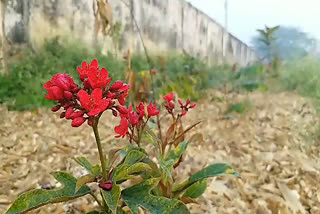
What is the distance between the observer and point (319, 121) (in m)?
2.01

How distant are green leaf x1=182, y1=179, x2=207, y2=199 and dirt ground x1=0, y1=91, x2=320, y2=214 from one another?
158 millimetres

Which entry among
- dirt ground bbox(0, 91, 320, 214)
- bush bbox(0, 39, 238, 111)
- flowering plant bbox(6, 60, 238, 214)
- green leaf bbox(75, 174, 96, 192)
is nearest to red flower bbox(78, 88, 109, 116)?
flowering plant bbox(6, 60, 238, 214)

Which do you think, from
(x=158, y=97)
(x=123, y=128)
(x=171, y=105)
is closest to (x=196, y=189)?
(x=171, y=105)

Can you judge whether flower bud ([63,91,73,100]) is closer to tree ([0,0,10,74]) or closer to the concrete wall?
the concrete wall

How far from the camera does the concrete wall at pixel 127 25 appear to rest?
2795 millimetres

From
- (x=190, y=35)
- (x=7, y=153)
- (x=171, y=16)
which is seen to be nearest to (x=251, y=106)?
(x=7, y=153)

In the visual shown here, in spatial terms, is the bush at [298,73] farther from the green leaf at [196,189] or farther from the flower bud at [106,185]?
the flower bud at [106,185]

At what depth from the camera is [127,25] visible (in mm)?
3893

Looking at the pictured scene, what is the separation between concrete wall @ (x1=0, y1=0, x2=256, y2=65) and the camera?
2.79 m

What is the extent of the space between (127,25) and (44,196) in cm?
342

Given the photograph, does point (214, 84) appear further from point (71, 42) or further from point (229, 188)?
point (229, 188)

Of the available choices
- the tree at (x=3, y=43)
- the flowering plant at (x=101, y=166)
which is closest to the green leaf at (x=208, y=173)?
the flowering plant at (x=101, y=166)

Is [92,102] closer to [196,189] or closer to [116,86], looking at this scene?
[116,86]

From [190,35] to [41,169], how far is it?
173 inches
